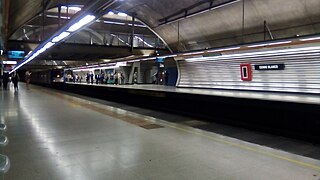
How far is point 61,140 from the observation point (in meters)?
5.39

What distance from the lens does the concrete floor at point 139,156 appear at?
358 cm

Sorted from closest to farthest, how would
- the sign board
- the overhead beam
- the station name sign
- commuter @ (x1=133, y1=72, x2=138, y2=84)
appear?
1. the station name sign
2. the overhead beam
3. the sign board
4. commuter @ (x1=133, y1=72, x2=138, y2=84)

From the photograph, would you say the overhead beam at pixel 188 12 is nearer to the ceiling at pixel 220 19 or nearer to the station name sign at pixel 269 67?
the ceiling at pixel 220 19

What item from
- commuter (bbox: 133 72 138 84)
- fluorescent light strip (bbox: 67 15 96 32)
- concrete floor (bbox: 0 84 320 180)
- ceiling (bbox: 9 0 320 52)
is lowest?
concrete floor (bbox: 0 84 320 180)

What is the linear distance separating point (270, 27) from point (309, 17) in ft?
6.32

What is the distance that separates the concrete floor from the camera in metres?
3.58

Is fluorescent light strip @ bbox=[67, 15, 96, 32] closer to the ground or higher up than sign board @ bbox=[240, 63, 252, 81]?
higher up

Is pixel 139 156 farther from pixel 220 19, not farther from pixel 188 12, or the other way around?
pixel 188 12

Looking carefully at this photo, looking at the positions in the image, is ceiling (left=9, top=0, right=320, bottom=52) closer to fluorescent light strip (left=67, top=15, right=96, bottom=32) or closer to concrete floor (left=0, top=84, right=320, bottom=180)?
fluorescent light strip (left=67, top=15, right=96, bottom=32)

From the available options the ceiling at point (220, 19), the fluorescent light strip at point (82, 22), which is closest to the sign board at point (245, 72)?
the ceiling at point (220, 19)

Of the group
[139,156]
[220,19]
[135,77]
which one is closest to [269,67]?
[220,19]

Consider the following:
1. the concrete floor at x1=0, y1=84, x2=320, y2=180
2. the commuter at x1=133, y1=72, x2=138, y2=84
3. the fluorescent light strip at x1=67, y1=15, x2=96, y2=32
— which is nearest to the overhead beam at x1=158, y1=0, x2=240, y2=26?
the fluorescent light strip at x1=67, y1=15, x2=96, y2=32

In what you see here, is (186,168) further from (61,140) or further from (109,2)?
(109,2)

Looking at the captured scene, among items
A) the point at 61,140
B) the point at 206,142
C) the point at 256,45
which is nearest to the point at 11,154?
the point at 61,140
